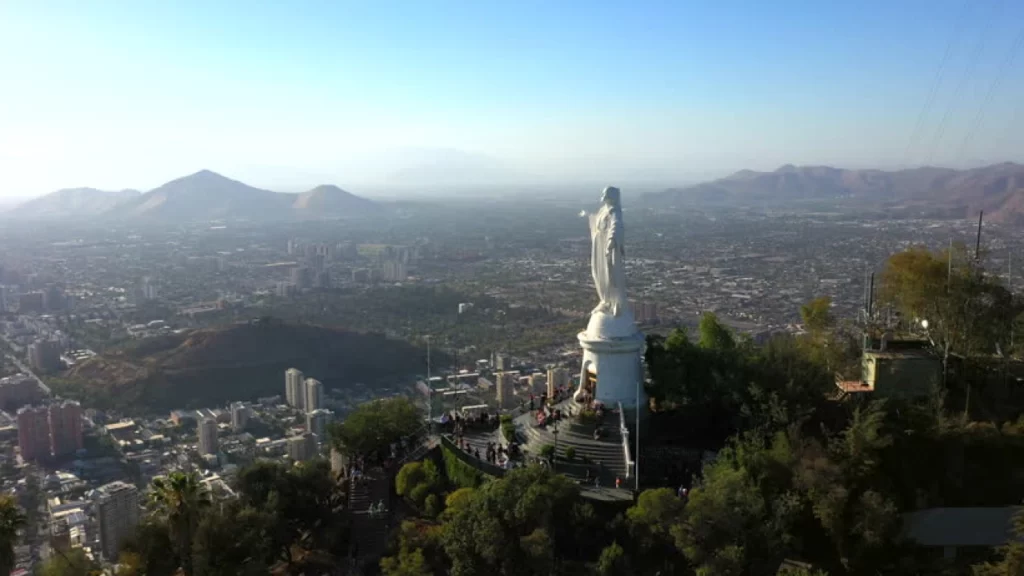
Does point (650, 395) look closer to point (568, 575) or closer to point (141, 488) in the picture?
point (568, 575)

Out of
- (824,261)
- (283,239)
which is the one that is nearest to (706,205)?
(283,239)

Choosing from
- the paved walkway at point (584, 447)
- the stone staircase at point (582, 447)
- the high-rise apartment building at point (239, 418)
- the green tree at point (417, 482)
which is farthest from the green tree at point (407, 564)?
the high-rise apartment building at point (239, 418)

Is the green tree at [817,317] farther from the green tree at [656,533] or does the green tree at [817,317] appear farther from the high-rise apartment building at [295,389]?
the high-rise apartment building at [295,389]

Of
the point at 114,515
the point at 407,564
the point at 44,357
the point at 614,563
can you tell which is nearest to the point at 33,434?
the point at 114,515

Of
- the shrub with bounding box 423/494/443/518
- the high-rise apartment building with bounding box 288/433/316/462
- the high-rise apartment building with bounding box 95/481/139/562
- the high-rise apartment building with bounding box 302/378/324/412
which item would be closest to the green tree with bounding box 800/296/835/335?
the shrub with bounding box 423/494/443/518

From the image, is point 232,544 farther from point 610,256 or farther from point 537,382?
point 537,382

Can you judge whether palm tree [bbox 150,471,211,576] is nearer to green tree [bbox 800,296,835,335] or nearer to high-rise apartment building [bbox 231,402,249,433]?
green tree [bbox 800,296,835,335]
